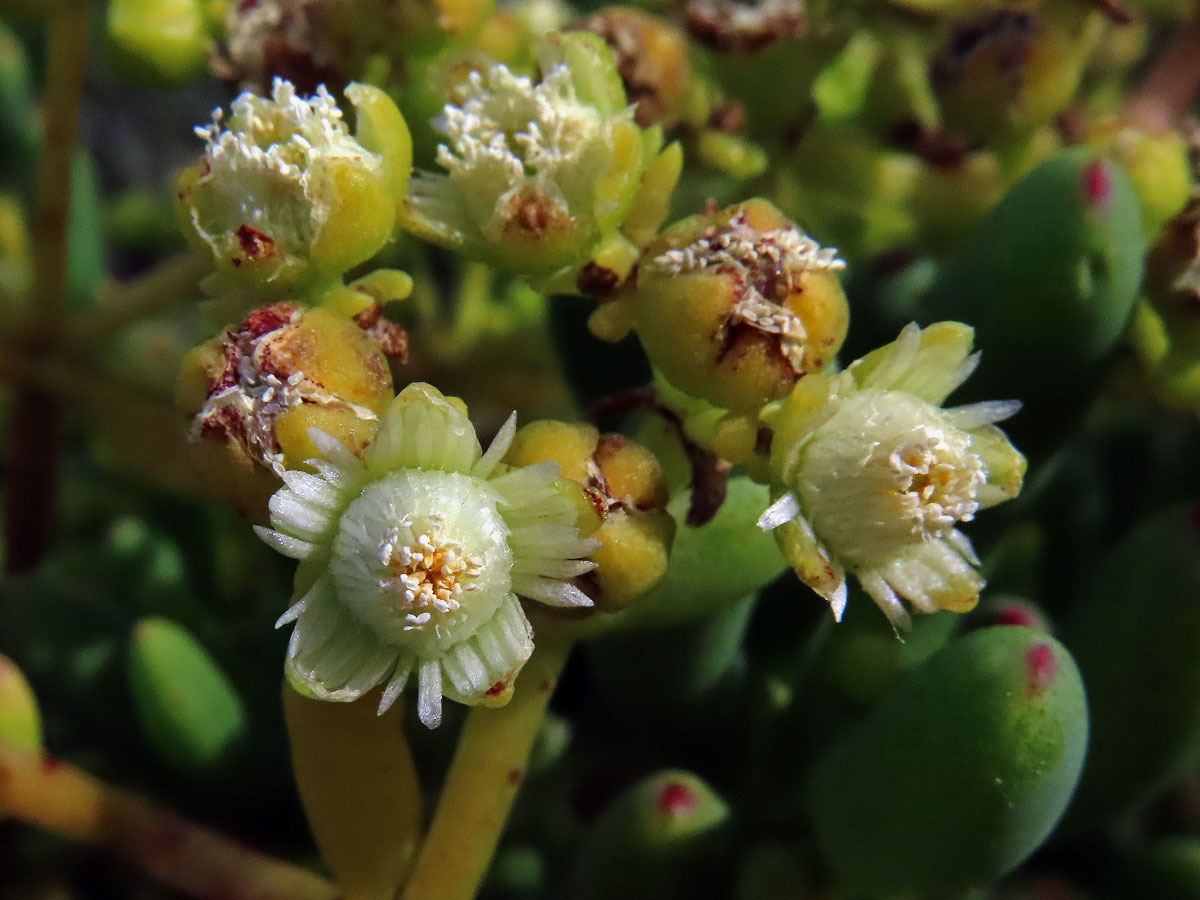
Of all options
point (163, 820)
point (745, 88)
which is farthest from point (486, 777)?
point (745, 88)

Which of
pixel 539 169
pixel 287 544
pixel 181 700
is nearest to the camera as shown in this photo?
pixel 287 544

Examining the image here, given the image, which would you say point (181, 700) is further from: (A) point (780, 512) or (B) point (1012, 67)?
(B) point (1012, 67)

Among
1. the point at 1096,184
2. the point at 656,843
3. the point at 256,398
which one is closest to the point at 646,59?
the point at 1096,184

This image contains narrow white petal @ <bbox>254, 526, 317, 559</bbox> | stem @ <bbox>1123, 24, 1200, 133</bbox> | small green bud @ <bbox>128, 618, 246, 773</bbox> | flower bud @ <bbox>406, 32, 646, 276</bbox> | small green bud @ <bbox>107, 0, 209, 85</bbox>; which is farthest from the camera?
stem @ <bbox>1123, 24, 1200, 133</bbox>

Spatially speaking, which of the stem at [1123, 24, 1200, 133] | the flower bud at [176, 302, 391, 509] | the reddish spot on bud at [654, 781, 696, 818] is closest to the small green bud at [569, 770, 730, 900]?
the reddish spot on bud at [654, 781, 696, 818]

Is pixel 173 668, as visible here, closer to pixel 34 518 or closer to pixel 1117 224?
pixel 34 518

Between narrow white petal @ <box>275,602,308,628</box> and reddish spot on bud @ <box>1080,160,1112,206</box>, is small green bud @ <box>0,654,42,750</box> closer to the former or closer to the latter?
narrow white petal @ <box>275,602,308,628</box>
